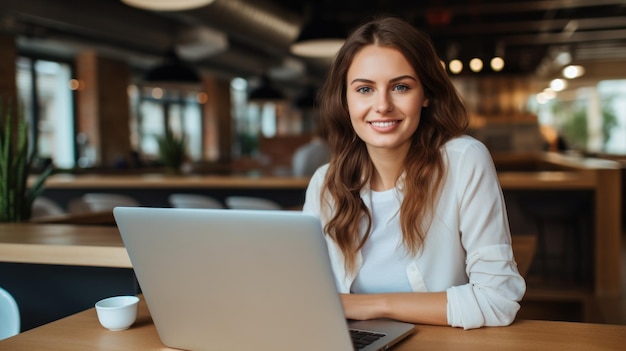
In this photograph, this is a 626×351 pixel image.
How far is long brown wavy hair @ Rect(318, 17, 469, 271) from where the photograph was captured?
5.13 ft

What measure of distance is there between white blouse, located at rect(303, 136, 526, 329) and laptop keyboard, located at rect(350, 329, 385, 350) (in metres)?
0.21

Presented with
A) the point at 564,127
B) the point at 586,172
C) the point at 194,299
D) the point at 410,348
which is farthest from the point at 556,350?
the point at 564,127

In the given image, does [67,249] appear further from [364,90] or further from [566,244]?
[566,244]

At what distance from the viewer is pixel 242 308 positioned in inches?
42.9

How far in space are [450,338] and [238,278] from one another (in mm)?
495

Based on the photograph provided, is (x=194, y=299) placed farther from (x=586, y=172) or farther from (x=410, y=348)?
(x=586, y=172)

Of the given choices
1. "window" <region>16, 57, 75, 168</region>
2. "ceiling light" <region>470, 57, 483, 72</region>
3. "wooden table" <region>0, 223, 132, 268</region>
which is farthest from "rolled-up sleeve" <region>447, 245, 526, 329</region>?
"window" <region>16, 57, 75, 168</region>

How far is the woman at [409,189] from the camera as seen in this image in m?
1.48

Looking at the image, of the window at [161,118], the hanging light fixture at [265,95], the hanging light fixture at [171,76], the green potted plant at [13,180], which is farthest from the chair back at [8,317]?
the window at [161,118]

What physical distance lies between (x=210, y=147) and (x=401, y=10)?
7.15 meters

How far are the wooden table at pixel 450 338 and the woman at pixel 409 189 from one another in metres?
0.10

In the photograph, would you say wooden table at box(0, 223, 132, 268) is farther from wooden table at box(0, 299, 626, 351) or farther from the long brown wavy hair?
the long brown wavy hair

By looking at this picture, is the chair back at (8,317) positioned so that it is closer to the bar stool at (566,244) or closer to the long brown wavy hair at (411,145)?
the long brown wavy hair at (411,145)

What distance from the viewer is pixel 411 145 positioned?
1.68 metres
